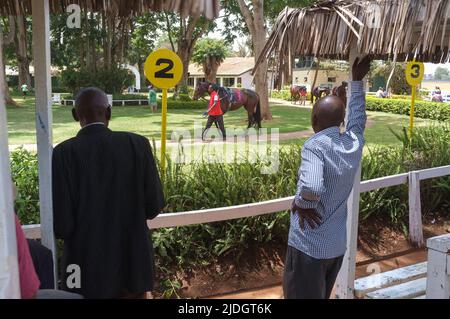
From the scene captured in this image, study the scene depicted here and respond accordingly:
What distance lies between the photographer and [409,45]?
284 cm

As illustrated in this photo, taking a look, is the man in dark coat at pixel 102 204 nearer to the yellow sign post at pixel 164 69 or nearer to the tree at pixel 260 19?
the yellow sign post at pixel 164 69

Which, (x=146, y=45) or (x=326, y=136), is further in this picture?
(x=146, y=45)

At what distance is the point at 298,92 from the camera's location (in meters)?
35.3

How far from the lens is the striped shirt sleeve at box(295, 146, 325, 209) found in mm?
2323

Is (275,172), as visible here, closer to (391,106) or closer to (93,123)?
(93,123)

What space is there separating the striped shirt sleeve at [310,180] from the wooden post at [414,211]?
10.8 ft

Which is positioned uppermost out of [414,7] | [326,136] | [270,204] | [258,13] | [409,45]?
[258,13]

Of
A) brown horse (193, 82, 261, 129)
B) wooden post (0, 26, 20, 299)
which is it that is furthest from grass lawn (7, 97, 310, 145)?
wooden post (0, 26, 20, 299)

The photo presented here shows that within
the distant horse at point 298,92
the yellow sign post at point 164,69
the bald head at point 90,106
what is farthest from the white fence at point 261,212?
A: the distant horse at point 298,92

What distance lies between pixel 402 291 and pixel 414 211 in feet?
7.58

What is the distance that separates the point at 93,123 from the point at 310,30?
170 cm

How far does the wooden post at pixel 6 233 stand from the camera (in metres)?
1.32
